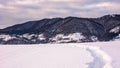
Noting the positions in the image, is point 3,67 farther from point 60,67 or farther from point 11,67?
point 60,67

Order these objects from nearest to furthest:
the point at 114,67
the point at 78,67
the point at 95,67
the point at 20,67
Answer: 1. the point at 114,67
2. the point at 95,67
3. the point at 78,67
4. the point at 20,67

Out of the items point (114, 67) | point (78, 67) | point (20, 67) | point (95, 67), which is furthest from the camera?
point (20, 67)

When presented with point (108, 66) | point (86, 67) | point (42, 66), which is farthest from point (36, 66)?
point (108, 66)

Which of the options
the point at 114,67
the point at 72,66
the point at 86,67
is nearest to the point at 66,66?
the point at 72,66

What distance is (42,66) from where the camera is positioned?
51.6ft

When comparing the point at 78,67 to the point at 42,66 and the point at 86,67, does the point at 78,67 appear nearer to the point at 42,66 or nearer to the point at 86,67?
the point at 86,67

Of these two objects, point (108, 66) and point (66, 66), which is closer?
point (108, 66)

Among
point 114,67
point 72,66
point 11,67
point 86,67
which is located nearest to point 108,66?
point 114,67

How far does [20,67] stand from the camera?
1574 cm

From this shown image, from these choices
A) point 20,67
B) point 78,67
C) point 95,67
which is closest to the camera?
point 95,67

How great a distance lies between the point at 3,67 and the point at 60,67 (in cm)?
296

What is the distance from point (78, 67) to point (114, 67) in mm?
2888

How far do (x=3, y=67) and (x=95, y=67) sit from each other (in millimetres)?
4876

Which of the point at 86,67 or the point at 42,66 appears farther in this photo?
the point at 42,66
